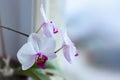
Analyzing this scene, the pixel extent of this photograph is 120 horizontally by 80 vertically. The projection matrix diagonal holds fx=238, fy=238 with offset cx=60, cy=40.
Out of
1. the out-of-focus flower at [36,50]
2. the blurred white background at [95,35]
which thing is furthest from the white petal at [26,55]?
the blurred white background at [95,35]

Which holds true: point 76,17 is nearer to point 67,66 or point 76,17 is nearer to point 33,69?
point 67,66

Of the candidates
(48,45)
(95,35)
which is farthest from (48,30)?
(95,35)

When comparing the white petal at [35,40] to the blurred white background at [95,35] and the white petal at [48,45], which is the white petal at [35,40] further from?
the blurred white background at [95,35]

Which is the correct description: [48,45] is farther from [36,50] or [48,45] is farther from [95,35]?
A: [95,35]

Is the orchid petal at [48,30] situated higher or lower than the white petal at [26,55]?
higher

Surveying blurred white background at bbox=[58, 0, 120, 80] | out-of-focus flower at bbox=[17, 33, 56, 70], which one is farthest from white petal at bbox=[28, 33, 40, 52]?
blurred white background at bbox=[58, 0, 120, 80]

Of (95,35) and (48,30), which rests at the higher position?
(48,30)

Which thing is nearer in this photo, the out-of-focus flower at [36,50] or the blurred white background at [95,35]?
the out-of-focus flower at [36,50]
